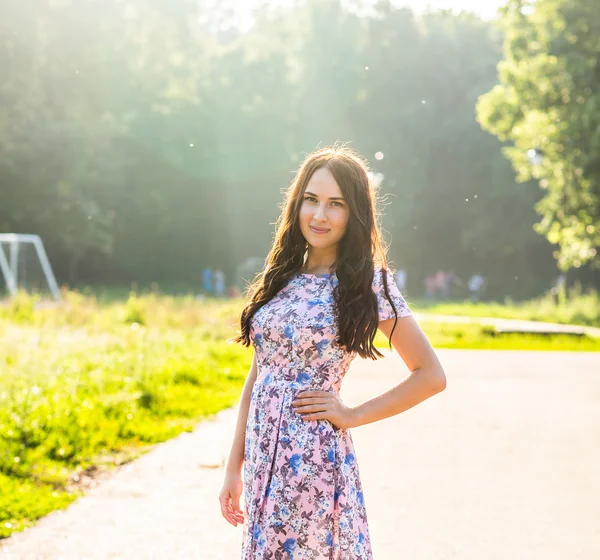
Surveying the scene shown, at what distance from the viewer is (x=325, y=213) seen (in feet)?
9.46

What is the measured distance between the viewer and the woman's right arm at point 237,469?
2.99 m

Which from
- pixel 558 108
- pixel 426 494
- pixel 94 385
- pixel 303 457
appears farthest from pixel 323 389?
pixel 558 108

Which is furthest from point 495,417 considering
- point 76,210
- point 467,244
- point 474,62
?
point 474,62

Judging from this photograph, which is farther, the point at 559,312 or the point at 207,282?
the point at 207,282

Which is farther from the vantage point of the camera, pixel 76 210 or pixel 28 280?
pixel 76 210

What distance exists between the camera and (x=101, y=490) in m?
6.04

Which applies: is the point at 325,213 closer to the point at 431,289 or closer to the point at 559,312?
the point at 559,312

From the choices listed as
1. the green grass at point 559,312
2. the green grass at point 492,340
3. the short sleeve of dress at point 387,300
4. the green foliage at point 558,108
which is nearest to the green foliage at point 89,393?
the short sleeve of dress at point 387,300

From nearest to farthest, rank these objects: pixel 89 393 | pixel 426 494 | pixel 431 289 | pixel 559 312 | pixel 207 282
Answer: pixel 426 494 < pixel 89 393 < pixel 559 312 < pixel 207 282 < pixel 431 289

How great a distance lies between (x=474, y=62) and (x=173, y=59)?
593 inches

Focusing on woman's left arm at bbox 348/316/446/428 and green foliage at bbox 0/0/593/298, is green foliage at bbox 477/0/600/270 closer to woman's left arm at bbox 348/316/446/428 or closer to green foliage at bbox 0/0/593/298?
green foliage at bbox 0/0/593/298

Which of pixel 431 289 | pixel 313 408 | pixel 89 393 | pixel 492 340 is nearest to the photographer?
pixel 313 408

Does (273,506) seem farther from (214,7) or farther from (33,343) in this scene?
(214,7)

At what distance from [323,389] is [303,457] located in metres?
0.21
